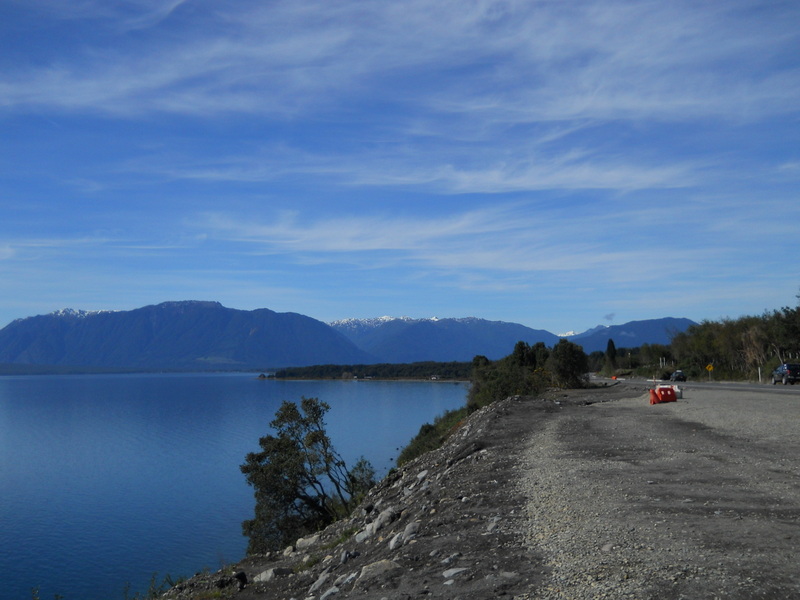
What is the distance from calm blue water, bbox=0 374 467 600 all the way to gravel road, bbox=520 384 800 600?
2024 centimetres

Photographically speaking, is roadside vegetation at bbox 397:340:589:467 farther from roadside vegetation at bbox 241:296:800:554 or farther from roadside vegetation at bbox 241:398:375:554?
roadside vegetation at bbox 241:398:375:554

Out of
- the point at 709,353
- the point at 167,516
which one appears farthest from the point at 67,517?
the point at 709,353

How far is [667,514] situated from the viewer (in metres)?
8.80

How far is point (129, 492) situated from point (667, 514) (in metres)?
43.8

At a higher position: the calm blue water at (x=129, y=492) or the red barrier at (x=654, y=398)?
the red barrier at (x=654, y=398)

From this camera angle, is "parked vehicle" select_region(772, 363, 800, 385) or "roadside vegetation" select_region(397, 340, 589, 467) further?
"roadside vegetation" select_region(397, 340, 589, 467)

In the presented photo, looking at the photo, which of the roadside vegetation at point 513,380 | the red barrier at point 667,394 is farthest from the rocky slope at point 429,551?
the roadside vegetation at point 513,380

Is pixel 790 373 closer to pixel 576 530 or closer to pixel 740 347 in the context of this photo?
pixel 740 347

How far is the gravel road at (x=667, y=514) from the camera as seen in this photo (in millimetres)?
6172

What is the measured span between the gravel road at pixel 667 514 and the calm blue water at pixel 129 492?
2024 centimetres

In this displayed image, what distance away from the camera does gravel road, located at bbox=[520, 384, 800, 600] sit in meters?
6.17

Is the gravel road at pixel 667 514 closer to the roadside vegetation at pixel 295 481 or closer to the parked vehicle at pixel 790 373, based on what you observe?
the roadside vegetation at pixel 295 481

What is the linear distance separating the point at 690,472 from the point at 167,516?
33565 mm

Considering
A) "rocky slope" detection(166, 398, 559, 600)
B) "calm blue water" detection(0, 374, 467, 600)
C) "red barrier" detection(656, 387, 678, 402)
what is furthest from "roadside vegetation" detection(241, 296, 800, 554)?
"rocky slope" detection(166, 398, 559, 600)
